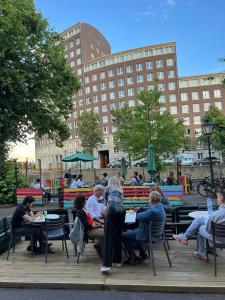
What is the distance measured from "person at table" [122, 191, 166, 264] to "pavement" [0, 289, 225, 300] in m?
1.23

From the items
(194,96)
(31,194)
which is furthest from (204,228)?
(194,96)

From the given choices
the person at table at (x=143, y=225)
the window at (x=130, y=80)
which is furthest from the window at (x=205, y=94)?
the person at table at (x=143, y=225)

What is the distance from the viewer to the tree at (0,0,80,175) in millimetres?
21203

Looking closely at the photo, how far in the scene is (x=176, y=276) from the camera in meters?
5.97

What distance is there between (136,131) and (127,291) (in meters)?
24.2

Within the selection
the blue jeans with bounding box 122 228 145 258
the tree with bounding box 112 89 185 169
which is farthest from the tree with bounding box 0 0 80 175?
the blue jeans with bounding box 122 228 145 258

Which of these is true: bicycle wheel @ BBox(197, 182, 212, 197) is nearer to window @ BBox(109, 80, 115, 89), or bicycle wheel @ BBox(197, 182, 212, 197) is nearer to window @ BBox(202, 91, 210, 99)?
window @ BBox(109, 80, 115, 89)

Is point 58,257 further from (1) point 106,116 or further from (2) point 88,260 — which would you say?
(1) point 106,116

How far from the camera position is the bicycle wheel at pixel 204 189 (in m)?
20.6

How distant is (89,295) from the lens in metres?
5.47

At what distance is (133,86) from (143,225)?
3212 inches

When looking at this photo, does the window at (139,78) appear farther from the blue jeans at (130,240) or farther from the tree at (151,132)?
the blue jeans at (130,240)

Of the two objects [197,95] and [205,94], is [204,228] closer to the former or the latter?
[197,95]

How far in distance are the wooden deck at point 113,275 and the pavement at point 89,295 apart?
0.35ft
